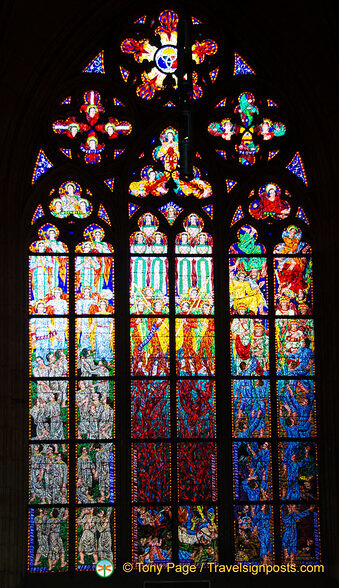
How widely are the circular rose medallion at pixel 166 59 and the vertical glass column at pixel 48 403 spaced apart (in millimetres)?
→ 2265

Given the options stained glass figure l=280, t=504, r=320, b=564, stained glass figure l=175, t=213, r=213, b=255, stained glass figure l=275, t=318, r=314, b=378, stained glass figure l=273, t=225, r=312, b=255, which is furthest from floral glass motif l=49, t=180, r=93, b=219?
stained glass figure l=280, t=504, r=320, b=564

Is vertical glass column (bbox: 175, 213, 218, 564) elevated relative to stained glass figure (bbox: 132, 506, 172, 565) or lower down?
elevated

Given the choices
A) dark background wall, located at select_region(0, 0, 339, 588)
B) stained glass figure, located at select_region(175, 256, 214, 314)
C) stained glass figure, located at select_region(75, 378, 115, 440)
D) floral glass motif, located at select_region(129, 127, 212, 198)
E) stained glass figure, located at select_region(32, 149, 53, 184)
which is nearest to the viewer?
dark background wall, located at select_region(0, 0, 339, 588)

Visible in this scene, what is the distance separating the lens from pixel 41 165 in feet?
36.2

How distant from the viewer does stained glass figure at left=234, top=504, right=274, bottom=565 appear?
10.2 meters

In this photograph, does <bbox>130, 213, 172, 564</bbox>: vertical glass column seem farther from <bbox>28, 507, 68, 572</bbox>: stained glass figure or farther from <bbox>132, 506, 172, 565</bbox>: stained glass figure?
<bbox>28, 507, 68, 572</bbox>: stained glass figure

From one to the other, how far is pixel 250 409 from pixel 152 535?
1637mm

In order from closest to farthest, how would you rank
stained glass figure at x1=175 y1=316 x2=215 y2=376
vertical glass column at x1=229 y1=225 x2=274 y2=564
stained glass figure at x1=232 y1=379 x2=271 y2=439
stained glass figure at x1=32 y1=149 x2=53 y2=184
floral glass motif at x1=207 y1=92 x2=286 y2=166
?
vertical glass column at x1=229 y1=225 x2=274 y2=564, stained glass figure at x1=232 y1=379 x2=271 y2=439, stained glass figure at x1=175 y1=316 x2=215 y2=376, stained glass figure at x1=32 y1=149 x2=53 y2=184, floral glass motif at x1=207 y1=92 x2=286 y2=166

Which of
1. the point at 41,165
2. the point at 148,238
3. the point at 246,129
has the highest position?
the point at 246,129

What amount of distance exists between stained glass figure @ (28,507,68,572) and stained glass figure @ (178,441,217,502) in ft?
4.08

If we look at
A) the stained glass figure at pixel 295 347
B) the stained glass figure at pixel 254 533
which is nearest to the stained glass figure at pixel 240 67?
the stained glass figure at pixel 295 347

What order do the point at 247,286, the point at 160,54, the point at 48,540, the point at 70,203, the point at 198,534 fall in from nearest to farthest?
the point at 48,540 → the point at 198,534 → the point at 247,286 → the point at 70,203 → the point at 160,54

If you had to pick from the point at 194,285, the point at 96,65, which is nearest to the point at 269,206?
the point at 194,285

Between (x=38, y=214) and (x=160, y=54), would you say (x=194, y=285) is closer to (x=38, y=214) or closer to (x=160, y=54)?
(x=38, y=214)
